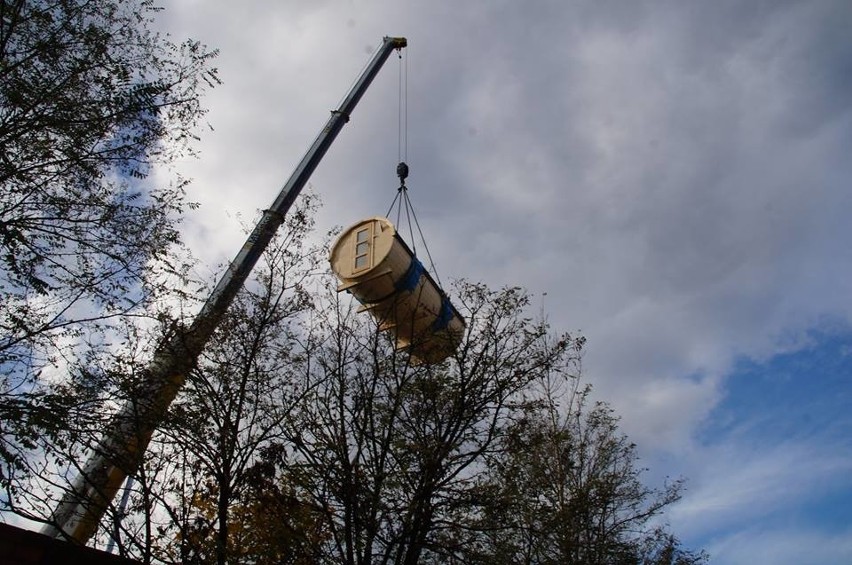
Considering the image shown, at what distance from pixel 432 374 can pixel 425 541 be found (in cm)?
257

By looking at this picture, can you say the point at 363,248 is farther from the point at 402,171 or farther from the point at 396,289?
the point at 402,171

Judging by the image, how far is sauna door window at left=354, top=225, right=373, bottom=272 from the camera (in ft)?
36.3

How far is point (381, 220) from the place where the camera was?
11.5 metres

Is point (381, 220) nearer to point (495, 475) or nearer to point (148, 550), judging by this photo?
point (495, 475)

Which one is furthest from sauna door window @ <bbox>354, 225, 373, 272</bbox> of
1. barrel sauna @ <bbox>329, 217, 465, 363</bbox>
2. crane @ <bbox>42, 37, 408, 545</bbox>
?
crane @ <bbox>42, 37, 408, 545</bbox>

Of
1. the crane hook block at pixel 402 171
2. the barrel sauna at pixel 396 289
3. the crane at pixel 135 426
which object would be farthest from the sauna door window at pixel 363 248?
the crane hook block at pixel 402 171

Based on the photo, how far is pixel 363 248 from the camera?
11344 millimetres

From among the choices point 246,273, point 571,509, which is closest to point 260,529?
point 246,273

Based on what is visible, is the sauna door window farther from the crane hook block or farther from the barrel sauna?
the crane hook block

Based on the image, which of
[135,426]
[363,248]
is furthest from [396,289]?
[135,426]

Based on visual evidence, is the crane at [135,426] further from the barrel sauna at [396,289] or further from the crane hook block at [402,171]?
the crane hook block at [402,171]

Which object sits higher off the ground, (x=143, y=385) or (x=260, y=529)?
(x=143, y=385)

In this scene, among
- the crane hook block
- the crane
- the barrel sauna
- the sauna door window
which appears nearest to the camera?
the crane

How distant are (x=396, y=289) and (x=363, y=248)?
108 cm
